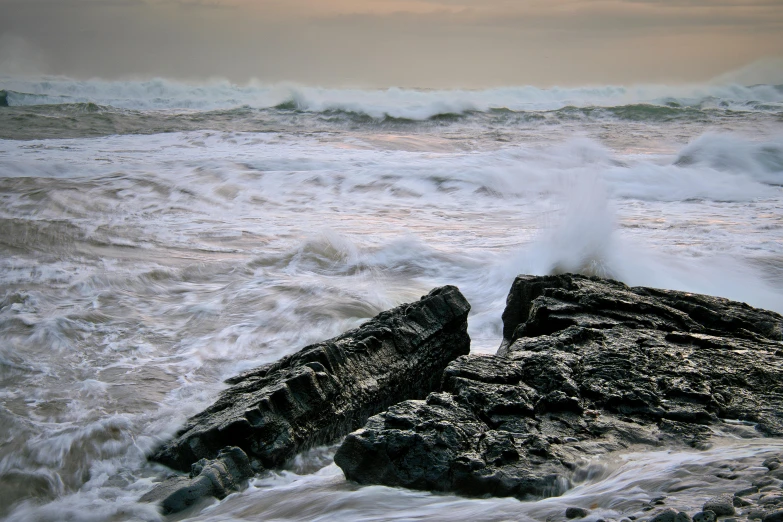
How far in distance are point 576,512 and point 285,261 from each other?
5234 millimetres

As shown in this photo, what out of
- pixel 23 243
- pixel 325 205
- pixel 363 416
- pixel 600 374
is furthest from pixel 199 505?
pixel 325 205

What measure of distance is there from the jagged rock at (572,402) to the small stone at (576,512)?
7.2 inches

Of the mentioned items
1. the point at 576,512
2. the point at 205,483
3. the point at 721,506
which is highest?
the point at 721,506

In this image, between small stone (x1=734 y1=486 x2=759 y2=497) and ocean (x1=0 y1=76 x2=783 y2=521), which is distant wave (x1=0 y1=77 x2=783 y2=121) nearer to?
ocean (x1=0 y1=76 x2=783 y2=521)

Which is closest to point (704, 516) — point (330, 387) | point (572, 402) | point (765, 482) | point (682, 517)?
point (682, 517)

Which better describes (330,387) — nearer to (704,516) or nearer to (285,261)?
(704,516)

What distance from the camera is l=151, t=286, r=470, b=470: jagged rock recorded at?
3037mm

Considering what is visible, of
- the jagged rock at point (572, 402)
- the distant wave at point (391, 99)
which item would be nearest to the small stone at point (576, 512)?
the jagged rock at point (572, 402)

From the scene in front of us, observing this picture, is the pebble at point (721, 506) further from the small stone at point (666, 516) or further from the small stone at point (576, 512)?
the small stone at point (576, 512)

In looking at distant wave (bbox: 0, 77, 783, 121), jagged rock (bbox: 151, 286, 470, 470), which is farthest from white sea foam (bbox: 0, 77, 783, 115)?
jagged rock (bbox: 151, 286, 470, 470)

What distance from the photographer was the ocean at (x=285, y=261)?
2.83 m

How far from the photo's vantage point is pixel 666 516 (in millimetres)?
1993

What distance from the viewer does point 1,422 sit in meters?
3.54

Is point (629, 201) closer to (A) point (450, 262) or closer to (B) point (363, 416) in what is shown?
(A) point (450, 262)
